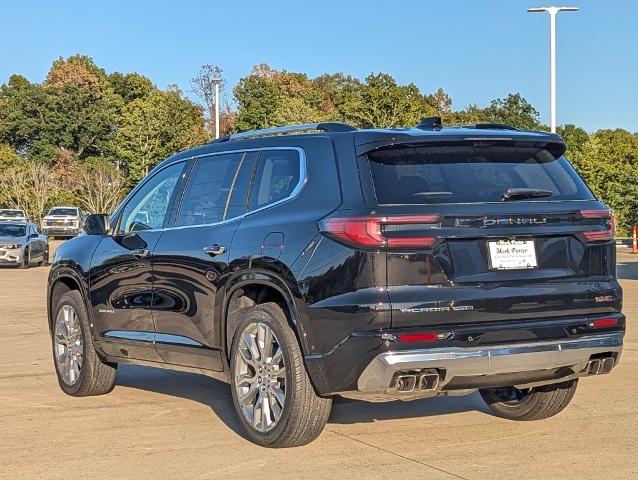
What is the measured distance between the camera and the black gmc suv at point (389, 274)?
5891mm

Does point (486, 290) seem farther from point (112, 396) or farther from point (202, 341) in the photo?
point (112, 396)

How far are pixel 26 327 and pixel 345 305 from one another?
9.29 meters

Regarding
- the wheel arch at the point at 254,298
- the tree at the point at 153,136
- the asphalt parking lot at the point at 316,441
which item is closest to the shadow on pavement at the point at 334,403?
the asphalt parking lot at the point at 316,441

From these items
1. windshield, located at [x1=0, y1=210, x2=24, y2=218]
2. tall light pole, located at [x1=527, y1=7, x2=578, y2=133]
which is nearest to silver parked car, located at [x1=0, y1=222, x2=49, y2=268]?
tall light pole, located at [x1=527, y1=7, x2=578, y2=133]

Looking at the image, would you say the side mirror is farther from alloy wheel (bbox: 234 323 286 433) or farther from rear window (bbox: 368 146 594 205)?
rear window (bbox: 368 146 594 205)

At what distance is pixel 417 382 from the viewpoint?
19.4ft

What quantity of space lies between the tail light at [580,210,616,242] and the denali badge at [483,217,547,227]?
0.33 metres

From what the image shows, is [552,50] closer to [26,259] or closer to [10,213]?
[26,259]

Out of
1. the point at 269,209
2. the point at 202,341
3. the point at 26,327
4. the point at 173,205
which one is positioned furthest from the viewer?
the point at 26,327

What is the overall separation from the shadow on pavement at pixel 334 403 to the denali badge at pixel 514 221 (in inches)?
59.4

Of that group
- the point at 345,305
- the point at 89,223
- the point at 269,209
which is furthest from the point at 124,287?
the point at 345,305

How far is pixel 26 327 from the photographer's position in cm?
1430

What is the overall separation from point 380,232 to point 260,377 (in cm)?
131

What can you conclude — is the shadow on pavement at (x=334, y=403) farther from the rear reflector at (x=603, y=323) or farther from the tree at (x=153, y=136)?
the tree at (x=153, y=136)
